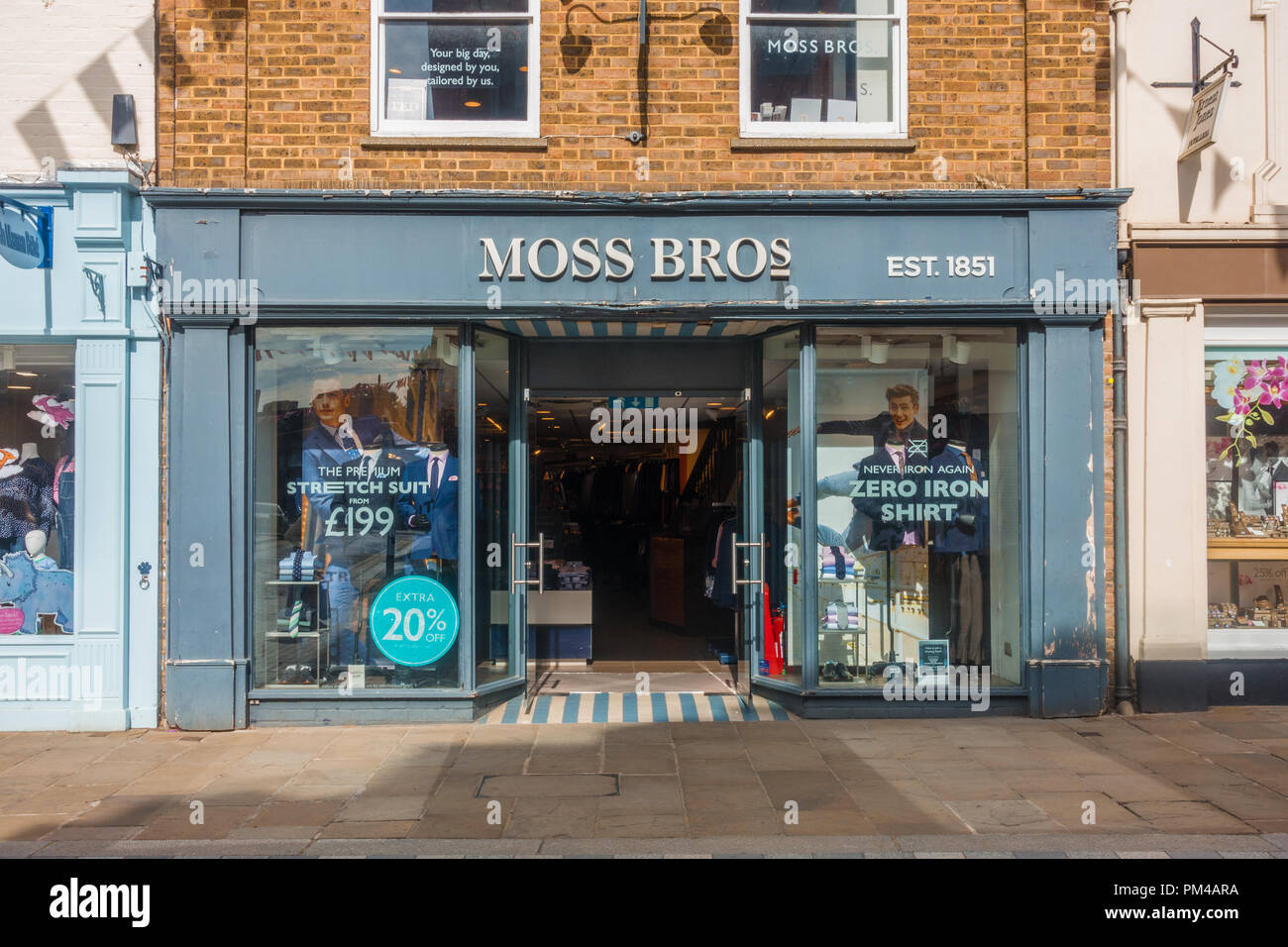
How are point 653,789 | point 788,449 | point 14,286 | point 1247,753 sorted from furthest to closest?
point 788,449
point 14,286
point 1247,753
point 653,789

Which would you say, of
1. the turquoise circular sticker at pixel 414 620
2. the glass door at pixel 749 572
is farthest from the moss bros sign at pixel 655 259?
the turquoise circular sticker at pixel 414 620

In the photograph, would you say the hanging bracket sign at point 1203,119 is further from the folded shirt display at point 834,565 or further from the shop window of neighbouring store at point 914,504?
the folded shirt display at point 834,565

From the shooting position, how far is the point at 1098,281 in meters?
7.91

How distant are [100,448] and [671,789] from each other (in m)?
5.15

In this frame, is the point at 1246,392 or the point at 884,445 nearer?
the point at 884,445

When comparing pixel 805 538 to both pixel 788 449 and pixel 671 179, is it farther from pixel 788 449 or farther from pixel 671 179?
pixel 671 179

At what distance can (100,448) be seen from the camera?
25.4 feet

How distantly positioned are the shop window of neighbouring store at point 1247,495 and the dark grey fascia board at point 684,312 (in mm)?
1521

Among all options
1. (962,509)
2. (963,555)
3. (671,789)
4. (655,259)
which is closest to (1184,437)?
(962,509)

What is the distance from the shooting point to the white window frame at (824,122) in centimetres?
804

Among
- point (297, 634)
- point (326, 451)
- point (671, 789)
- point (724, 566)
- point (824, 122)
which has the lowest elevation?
point (671, 789)

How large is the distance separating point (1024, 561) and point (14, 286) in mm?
8254

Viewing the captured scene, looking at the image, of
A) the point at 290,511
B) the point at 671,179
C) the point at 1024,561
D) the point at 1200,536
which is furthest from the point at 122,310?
the point at 1200,536

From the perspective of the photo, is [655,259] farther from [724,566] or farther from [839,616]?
[839,616]
